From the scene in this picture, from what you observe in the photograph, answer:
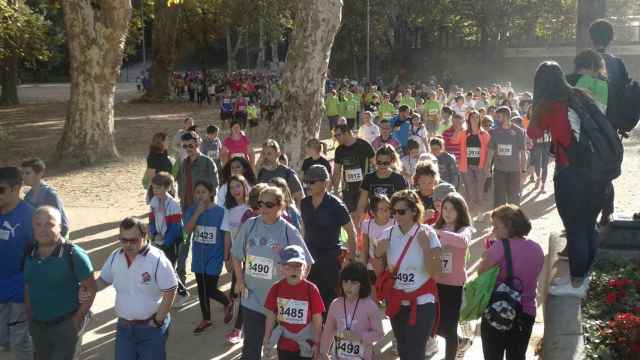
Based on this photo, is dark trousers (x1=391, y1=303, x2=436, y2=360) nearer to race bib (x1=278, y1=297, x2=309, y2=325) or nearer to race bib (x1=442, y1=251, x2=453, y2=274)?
race bib (x1=442, y1=251, x2=453, y2=274)

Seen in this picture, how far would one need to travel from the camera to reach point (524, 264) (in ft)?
19.4

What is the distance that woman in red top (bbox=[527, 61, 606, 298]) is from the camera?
6.52m

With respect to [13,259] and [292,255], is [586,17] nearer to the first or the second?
[292,255]

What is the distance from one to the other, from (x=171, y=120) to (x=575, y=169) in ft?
104

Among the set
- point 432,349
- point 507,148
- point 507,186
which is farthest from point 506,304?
point 507,186

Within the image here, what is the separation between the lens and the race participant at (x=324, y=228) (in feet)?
24.0

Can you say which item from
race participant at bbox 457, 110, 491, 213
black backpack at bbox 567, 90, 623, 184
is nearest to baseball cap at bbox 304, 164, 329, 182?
black backpack at bbox 567, 90, 623, 184

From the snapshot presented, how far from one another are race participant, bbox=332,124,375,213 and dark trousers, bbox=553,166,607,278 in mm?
4157

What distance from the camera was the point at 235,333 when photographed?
8023 millimetres

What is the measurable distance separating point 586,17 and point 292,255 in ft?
14.3

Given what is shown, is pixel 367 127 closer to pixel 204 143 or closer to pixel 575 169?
pixel 204 143

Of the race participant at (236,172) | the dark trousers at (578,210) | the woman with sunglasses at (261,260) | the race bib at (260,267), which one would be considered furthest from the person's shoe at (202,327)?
the dark trousers at (578,210)

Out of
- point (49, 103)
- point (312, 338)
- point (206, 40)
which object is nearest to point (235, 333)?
point (312, 338)

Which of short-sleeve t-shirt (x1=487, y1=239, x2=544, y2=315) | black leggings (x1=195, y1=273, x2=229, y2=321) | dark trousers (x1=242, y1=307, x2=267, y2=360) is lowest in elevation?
black leggings (x1=195, y1=273, x2=229, y2=321)
